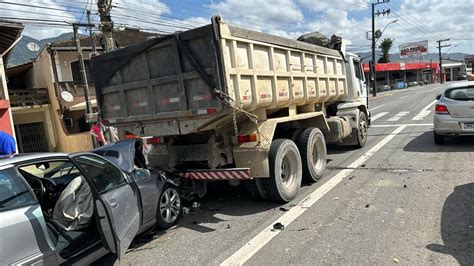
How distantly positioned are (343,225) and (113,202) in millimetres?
2775

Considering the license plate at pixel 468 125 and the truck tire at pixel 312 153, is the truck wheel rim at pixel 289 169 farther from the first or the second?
the license plate at pixel 468 125

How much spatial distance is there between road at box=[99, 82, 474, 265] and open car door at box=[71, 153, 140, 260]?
541mm

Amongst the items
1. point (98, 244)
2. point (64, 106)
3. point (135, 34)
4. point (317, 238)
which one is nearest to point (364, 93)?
point (317, 238)

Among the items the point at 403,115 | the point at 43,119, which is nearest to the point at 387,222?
the point at 403,115

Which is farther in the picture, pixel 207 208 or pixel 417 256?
pixel 207 208

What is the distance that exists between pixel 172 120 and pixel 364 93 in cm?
785

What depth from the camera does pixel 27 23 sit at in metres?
14.4

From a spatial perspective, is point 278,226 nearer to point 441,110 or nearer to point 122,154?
point 122,154

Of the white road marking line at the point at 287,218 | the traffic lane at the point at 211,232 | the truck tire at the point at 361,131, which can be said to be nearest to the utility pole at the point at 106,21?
the truck tire at the point at 361,131

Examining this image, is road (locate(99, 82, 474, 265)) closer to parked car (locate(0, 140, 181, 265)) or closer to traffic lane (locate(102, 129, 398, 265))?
traffic lane (locate(102, 129, 398, 265))

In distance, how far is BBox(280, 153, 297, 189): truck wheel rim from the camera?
6.54 metres

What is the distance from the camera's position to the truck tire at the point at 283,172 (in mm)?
5980

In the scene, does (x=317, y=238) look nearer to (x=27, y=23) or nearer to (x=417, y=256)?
(x=417, y=256)

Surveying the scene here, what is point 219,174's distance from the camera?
592 centimetres
